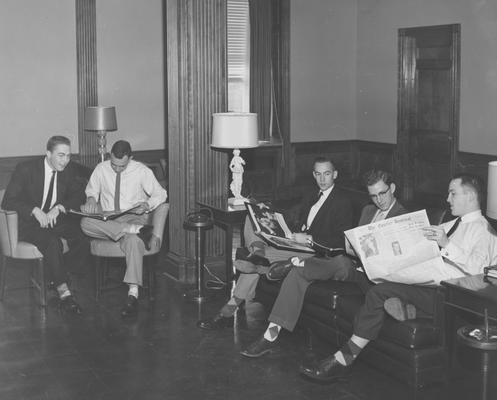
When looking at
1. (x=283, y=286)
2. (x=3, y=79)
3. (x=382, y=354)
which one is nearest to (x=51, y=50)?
(x=3, y=79)

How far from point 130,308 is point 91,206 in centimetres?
102

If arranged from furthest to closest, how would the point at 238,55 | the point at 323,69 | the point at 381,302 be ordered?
the point at 323,69 < the point at 238,55 < the point at 381,302

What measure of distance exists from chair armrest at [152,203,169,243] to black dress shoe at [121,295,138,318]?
0.60m

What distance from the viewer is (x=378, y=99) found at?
37.6 ft

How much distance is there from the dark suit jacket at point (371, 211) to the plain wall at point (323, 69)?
6266 mm

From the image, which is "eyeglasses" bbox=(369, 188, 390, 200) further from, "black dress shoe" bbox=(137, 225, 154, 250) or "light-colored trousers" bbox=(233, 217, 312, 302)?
"black dress shoe" bbox=(137, 225, 154, 250)

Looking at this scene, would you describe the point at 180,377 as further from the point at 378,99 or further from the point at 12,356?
the point at 378,99

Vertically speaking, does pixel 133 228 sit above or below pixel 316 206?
below

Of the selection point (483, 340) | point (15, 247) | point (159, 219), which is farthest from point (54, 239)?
point (483, 340)

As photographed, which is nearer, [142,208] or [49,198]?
[142,208]

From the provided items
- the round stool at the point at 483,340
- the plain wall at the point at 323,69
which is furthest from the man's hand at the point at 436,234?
the plain wall at the point at 323,69

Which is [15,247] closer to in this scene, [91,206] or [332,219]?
[91,206]

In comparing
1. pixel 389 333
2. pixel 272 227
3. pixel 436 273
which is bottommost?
pixel 389 333

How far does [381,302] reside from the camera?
15.5 feet
